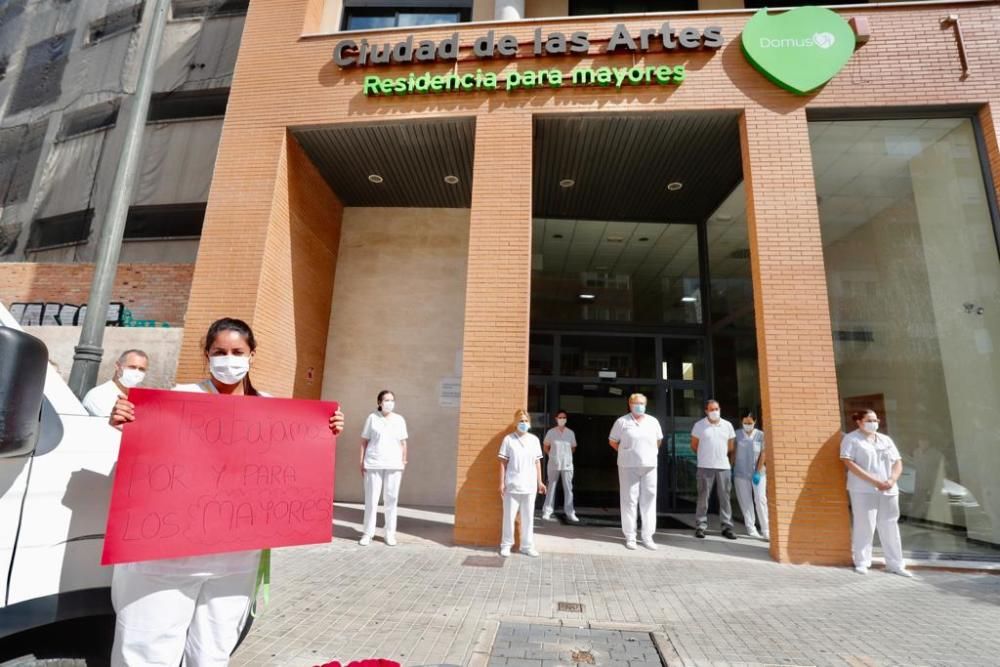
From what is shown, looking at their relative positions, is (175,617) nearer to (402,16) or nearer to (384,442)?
(384,442)

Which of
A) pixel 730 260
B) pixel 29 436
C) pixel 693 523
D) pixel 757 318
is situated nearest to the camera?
pixel 29 436

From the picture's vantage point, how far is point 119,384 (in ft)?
12.8

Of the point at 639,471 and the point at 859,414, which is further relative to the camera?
the point at 639,471

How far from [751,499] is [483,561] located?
5.01 meters

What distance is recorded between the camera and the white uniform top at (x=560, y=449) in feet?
29.1

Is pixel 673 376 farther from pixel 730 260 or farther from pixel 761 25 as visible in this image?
pixel 761 25

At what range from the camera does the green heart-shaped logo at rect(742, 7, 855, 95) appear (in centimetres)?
728

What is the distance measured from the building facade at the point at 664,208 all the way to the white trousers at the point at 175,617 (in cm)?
480

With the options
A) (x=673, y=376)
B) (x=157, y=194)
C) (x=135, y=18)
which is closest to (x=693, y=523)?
(x=673, y=376)

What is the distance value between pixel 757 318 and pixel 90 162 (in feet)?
61.3

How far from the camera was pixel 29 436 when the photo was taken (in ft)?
4.91

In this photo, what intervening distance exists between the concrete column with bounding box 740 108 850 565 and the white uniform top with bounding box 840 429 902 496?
161 millimetres

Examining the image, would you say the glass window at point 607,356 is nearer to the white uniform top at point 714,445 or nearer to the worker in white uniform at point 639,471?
the white uniform top at point 714,445

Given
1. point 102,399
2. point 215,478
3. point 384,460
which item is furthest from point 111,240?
point 384,460
